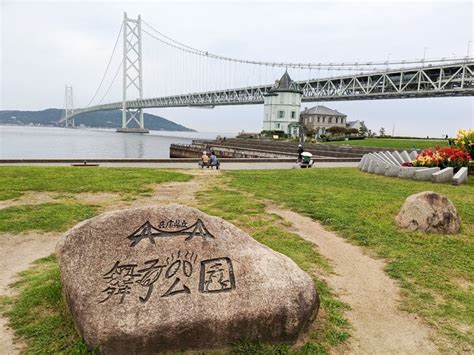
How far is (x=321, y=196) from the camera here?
29.4 feet

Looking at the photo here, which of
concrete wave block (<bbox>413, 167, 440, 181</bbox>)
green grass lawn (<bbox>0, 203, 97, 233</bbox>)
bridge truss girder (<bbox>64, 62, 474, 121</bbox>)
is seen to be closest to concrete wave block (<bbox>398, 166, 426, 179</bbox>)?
concrete wave block (<bbox>413, 167, 440, 181</bbox>)

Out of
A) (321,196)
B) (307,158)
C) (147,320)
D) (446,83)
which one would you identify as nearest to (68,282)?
Result: (147,320)

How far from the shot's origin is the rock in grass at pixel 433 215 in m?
6.15

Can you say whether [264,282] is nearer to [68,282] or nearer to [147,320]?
[147,320]

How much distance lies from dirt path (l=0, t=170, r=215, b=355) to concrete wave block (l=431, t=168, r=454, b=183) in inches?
269

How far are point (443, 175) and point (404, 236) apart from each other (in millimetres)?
6617

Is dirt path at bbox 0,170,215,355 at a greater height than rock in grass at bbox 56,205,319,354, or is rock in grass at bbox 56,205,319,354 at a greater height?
rock in grass at bbox 56,205,319,354

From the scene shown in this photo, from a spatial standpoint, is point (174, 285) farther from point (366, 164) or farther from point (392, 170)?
point (366, 164)

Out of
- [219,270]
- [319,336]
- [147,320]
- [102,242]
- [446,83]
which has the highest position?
[446,83]

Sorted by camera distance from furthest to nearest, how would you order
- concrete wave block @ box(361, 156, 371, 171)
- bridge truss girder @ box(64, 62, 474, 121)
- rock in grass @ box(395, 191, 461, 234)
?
1. bridge truss girder @ box(64, 62, 474, 121)
2. concrete wave block @ box(361, 156, 371, 171)
3. rock in grass @ box(395, 191, 461, 234)

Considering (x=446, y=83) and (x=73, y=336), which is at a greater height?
(x=446, y=83)

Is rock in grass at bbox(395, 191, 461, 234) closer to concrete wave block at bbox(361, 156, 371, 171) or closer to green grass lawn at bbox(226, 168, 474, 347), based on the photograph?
green grass lawn at bbox(226, 168, 474, 347)

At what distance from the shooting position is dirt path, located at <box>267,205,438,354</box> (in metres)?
3.33

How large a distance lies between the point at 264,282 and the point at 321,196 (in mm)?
5991
